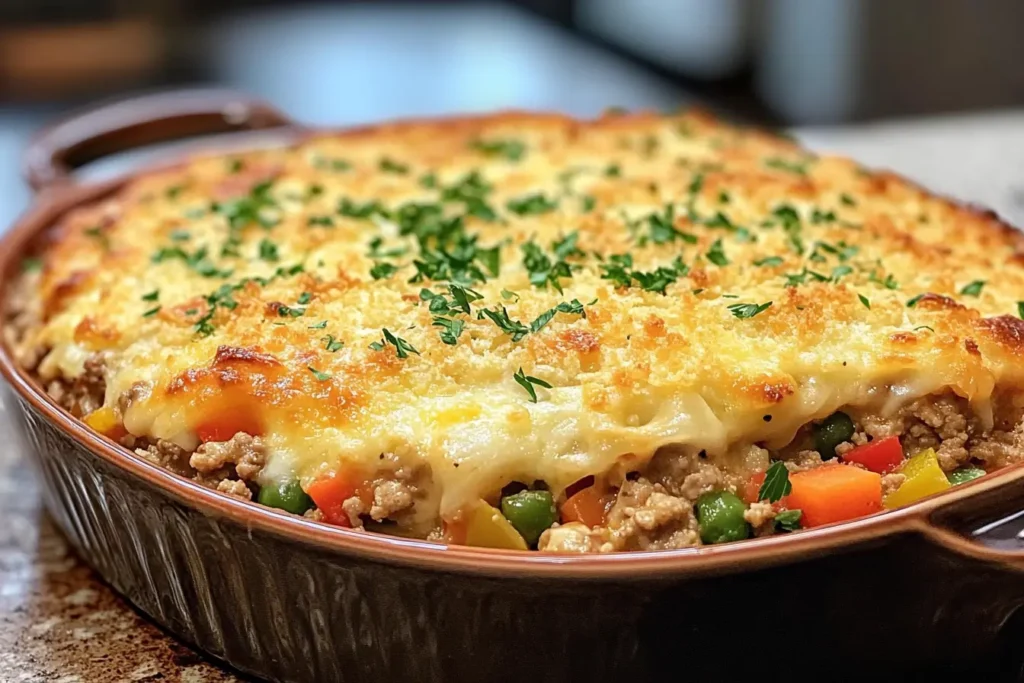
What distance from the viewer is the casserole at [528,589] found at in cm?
171

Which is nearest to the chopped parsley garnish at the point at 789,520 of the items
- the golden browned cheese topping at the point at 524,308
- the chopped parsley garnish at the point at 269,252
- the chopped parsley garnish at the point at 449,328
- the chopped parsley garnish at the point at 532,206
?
the golden browned cheese topping at the point at 524,308

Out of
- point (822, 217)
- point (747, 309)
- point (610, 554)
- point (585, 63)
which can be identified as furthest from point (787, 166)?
point (585, 63)

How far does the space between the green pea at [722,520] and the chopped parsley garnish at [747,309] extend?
0.40 meters

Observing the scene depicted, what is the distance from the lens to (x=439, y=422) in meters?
1.96

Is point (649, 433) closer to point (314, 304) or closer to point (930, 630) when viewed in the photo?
point (930, 630)

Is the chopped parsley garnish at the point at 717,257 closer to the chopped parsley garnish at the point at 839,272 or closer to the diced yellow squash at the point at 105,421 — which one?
the chopped parsley garnish at the point at 839,272

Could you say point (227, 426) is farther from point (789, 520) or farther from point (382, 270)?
point (789, 520)

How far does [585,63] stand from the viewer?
9.74 m

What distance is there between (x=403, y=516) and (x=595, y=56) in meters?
8.48

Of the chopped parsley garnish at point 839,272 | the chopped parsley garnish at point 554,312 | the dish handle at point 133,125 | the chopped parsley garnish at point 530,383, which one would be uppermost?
the dish handle at point 133,125

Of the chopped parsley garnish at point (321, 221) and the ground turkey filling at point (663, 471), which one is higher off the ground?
the chopped parsley garnish at point (321, 221)

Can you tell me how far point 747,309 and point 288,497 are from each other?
96 cm

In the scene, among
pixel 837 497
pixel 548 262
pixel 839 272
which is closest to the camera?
pixel 837 497

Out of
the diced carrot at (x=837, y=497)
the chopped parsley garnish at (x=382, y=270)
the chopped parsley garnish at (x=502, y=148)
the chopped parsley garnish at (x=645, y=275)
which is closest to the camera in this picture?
the diced carrot at (x=837, y=497)
